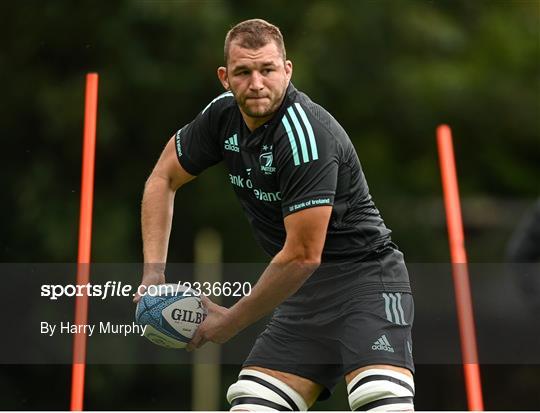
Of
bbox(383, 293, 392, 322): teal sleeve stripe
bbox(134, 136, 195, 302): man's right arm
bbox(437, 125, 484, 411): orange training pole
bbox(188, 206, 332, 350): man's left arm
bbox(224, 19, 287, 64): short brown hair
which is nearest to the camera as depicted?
bbox(188, 206, 332, 350): man's left arm

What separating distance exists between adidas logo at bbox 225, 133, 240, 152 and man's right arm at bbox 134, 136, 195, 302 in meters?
0.36

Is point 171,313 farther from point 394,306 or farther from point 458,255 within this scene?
point 458,255

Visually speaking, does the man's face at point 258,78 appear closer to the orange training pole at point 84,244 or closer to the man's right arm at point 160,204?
the man's right arm at point 160,204

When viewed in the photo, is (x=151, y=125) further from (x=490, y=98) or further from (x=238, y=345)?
(x=238, y=345)

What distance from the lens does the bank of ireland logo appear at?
503cm

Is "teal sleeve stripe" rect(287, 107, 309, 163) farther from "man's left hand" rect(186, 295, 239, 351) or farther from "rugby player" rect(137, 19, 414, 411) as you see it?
"man's left hand" rect(186, 295, 239, 351)

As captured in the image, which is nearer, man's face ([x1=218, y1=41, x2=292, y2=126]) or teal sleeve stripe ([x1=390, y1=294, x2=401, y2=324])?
man's face ([x1=218, y1=41, x2=292, y2=126])

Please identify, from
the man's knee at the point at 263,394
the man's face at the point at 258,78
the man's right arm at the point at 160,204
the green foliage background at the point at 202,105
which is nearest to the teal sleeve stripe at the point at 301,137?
the man's face at the point at 258,78

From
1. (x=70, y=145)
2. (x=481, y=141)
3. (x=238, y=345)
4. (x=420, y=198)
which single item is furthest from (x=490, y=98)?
(x=238, y=345)

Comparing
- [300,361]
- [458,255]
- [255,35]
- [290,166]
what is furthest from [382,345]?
[458,255]

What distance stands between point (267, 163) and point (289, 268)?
0.44m

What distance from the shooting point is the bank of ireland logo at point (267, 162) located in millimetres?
5031

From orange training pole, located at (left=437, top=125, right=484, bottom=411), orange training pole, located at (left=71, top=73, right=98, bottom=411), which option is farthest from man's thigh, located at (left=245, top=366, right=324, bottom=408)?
orange training pole, located at (left=437, top=125, right=484, bottom=411)

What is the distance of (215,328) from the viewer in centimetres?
511
